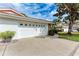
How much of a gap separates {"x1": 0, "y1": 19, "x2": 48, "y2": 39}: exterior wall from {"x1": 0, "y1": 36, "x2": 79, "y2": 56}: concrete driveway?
2.01 feet

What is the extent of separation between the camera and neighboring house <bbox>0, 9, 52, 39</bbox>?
34.2ft

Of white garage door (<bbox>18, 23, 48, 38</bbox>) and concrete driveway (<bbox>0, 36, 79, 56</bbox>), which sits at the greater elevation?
white garage door (<bbox>18, 23, 48, 38</bbox>)

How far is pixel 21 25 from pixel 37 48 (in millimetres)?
3217

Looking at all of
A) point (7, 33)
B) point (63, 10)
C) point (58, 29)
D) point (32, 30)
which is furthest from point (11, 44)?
point (63, 10)

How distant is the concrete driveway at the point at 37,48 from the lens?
806 cm

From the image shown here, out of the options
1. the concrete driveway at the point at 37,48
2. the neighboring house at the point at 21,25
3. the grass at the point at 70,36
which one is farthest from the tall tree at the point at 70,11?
the concrete driveway at the point at 37,48

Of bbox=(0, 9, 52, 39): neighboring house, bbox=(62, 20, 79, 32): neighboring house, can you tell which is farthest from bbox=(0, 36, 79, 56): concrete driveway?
bbox=(62, 20, 79, 32): neighboring house

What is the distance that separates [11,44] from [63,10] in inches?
189

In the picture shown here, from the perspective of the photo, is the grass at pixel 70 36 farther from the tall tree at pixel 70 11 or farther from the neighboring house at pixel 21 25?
the neighboring house at pixel 21 25

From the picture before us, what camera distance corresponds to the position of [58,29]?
11.1 m

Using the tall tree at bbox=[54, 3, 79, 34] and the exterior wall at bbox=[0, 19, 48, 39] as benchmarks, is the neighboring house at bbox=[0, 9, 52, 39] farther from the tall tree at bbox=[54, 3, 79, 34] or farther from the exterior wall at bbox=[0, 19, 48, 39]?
the tall tree at bbox=[54, 3, 79, 34]

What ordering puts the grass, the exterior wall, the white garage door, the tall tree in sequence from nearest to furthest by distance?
the exterior wall → the tall tree → the grass → the white garage door

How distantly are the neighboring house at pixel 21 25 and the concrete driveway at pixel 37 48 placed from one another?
763mm

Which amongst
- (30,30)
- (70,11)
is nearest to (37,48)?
(30,30)
